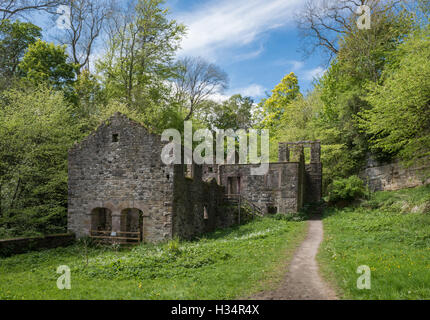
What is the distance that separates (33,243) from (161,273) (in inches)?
309

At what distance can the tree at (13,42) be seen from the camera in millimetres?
25344

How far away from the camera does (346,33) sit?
83.6 feet

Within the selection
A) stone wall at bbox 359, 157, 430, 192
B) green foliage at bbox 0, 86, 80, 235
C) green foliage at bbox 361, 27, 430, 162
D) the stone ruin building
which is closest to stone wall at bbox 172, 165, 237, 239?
the stone ruin building

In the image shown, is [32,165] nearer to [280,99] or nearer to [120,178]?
[120,178]

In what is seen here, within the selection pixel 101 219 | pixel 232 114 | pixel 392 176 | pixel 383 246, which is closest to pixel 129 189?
pixel 101 219

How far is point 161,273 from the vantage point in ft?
30.5

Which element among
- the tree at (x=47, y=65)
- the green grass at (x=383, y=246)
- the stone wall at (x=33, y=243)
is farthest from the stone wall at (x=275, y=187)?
the tree at (x=47, y=65)

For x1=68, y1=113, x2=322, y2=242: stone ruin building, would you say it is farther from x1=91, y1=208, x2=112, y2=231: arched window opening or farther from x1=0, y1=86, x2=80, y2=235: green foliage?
x1=0, y1=86, x2=80, y2=235: green foliage

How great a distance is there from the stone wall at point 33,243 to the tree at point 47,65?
1359cm

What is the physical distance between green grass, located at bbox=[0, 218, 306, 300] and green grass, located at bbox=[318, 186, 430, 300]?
1.79 m

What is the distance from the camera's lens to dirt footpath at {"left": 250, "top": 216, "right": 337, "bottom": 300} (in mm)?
6938

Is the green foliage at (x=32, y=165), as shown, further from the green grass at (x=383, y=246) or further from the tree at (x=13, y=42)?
the green grass at (x=383, y=246)
